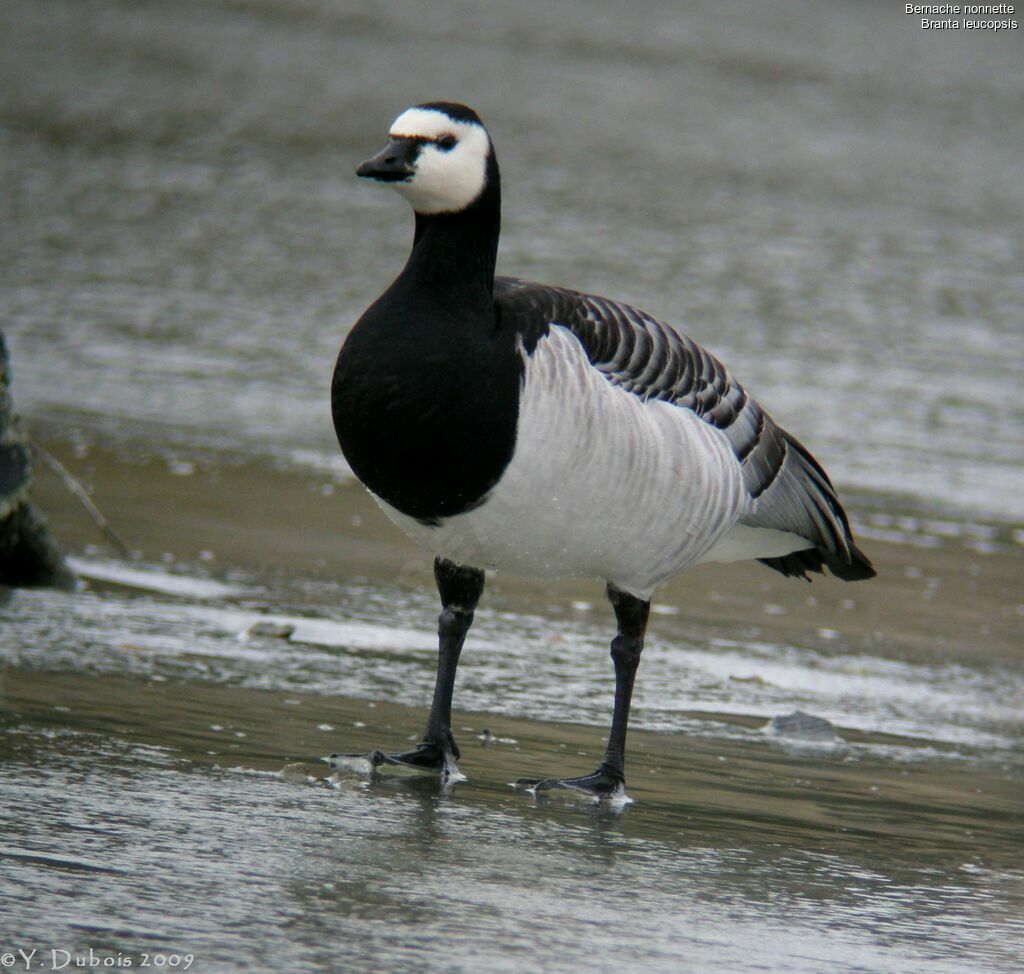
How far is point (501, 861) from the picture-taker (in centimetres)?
393

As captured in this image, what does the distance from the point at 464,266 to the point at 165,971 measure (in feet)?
7.09

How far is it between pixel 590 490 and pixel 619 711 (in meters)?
0.68

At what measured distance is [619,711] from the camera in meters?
4.89

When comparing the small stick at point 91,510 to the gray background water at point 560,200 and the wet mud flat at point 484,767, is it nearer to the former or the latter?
the wet mud flat at point 484,767

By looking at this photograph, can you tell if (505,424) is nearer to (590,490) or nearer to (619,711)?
(590,490)

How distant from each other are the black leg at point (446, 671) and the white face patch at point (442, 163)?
1052 mm

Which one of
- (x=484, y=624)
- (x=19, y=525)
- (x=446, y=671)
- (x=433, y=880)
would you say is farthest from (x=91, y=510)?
(x=433, y=880)

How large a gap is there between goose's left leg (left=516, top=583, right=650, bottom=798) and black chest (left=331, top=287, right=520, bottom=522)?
0.72m

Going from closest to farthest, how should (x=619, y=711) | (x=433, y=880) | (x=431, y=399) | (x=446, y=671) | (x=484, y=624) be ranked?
(x=433, y=880), (x=431, y=399), (x=619, y=711), (x=446, y=671), (x=484, y=624)

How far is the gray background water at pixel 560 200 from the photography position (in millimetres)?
12531

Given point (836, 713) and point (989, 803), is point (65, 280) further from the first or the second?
point (989, 803)

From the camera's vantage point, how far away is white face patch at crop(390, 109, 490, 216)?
14.9 feet

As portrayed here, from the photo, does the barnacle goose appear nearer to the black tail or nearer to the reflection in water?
the reflection in water

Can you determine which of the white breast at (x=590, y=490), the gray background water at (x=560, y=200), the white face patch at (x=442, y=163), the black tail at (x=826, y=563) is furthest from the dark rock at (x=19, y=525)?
the gray background water at (x=560, y=200)
